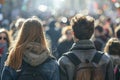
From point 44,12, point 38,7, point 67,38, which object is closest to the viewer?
point 67,38

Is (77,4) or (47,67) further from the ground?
(47,67)

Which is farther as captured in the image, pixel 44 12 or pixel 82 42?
pixel 44 12

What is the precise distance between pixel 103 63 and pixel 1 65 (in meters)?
2.44

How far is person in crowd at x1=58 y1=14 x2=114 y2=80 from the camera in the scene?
738 cm

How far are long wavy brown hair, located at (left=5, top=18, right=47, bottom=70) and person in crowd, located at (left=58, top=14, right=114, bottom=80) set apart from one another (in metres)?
0.37

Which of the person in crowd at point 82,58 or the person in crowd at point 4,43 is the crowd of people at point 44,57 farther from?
the person in crowd at point 4,43

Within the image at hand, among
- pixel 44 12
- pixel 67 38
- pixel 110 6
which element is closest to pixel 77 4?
pixel 110 6

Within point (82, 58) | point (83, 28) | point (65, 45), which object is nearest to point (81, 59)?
point (82, 58)

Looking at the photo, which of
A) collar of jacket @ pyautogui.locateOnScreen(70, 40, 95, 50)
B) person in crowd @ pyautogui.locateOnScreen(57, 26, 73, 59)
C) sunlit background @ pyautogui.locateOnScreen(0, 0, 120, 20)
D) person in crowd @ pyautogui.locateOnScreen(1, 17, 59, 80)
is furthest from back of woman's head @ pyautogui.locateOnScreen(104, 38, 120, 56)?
sunlit background @ pyautogui.locateOnScreen(0, 0, 120, 20)

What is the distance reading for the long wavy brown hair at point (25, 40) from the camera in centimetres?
725

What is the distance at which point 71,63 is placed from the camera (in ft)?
24.1

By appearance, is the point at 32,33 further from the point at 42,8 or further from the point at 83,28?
the point at 42,8

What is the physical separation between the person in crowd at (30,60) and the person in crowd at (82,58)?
152 millimetres

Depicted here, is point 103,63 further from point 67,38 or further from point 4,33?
point 67,38
